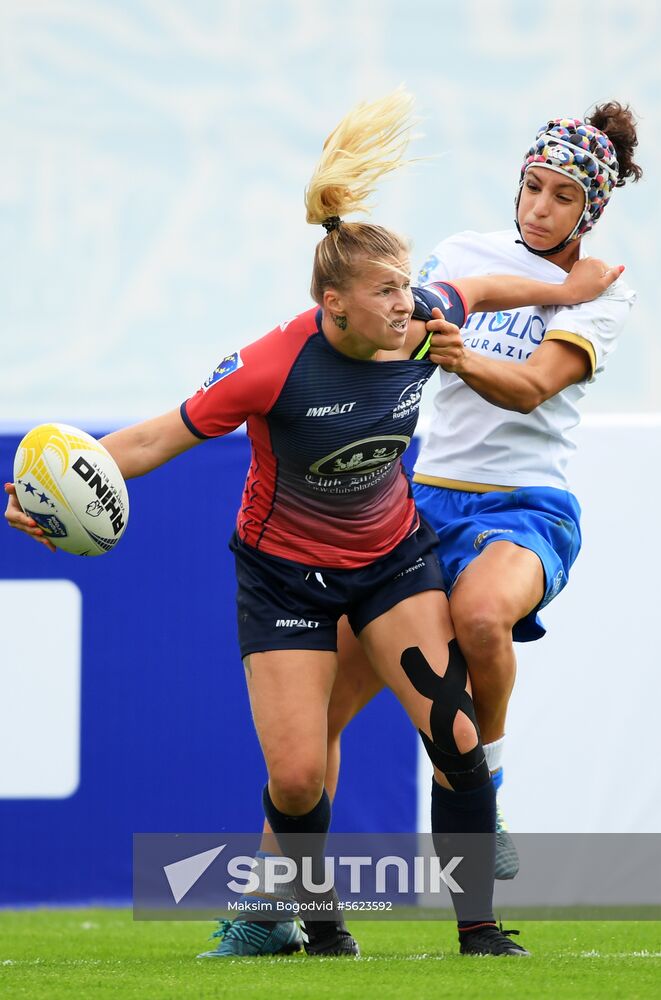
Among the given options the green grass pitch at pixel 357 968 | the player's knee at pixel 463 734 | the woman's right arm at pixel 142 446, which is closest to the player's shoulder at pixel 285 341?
the woman's right arm at pixel 142 446

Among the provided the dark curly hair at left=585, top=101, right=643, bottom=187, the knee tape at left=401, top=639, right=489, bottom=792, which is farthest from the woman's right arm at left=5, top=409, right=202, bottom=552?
the dark curly hair at left=585, top=101, right=643, bottom=187

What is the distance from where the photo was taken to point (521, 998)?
3104mm

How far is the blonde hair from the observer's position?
3.73 m

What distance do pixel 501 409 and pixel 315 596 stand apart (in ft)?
2.86

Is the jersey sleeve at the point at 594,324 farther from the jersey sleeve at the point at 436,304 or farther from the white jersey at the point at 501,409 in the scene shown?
the jersey sleeve at the point at 436,304

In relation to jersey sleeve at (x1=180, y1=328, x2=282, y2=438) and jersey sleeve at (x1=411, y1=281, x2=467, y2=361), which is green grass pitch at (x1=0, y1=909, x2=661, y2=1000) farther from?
jersey sleeve at (x1=411, y1=281, x2=467, y2=361)

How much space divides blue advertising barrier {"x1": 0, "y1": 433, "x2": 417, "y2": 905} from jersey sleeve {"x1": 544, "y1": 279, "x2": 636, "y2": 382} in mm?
2163

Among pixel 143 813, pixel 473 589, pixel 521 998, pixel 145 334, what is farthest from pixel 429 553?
pixel 145 334

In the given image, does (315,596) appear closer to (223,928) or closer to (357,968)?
(357,968)

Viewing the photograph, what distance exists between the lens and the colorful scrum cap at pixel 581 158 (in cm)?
424

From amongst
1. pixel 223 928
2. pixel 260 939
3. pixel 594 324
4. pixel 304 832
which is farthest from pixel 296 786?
pixel 594 324

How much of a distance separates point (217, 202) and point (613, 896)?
4.79 meters

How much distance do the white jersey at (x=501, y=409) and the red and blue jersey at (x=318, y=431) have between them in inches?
13.1

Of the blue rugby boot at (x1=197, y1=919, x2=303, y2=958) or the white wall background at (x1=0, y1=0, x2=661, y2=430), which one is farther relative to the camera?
the white wall background at (x1=0, y1=0, x2=661, y2=430)
